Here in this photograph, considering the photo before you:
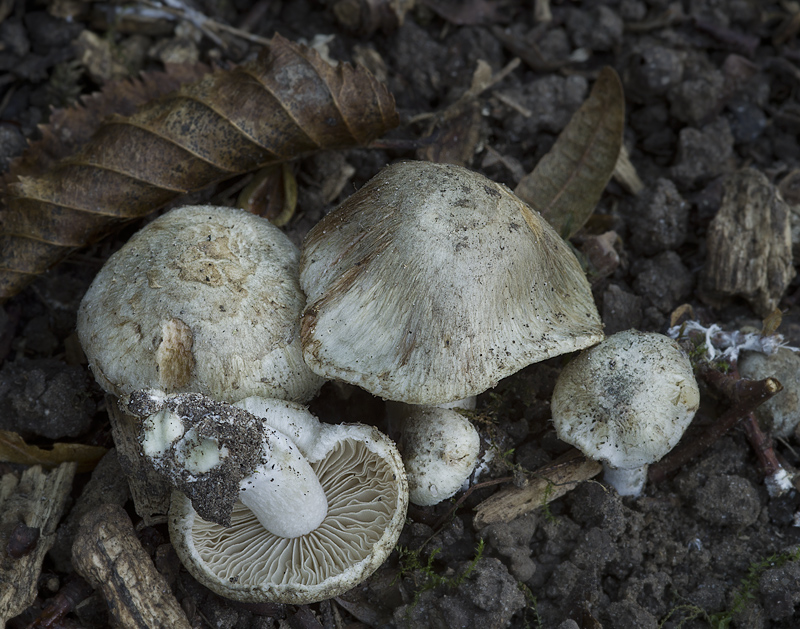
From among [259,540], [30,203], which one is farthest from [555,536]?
[30,203]

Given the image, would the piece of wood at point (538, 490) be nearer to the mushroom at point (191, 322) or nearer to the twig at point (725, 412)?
the twig at point (725, 412)

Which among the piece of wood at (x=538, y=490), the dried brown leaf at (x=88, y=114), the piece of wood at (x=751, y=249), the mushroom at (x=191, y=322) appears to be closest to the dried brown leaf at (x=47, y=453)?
the mushroom at (x=191, y=322)

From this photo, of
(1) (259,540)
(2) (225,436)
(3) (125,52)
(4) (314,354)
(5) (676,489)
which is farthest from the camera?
(3) (125,52)

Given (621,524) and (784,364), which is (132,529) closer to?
(621,524)

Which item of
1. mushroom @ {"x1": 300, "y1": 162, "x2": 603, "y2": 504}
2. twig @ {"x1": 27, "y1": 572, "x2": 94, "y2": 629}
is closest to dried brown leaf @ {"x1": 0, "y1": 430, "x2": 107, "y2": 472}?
twig @ {"x1": 27, "y1": 572, "x2": 94, "y2": 629}

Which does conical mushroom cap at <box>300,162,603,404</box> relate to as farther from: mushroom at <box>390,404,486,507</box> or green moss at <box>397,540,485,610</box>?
green moss at <box>397,540,485,610</box>
